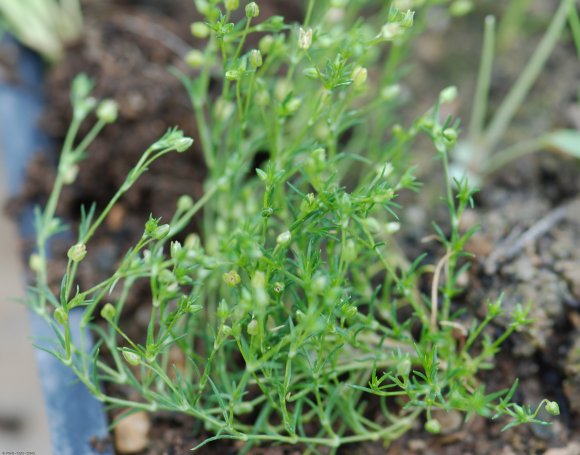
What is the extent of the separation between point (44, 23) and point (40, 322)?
804 mm

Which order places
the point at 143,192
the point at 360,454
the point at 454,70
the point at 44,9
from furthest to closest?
the point at 454,70
the point at 44,9
the point at 143,192
the point at 360,454

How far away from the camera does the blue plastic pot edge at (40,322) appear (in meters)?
1.20

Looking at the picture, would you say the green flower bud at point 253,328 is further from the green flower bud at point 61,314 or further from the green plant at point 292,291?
the green flower bud at point 61,314

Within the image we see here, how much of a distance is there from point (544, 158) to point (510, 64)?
37 centimetres

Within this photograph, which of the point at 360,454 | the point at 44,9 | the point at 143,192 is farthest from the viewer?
the point at 44,9

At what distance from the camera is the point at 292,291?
1.03 m

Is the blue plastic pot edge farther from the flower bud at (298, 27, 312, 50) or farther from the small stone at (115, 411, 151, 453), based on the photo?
the flower bud at (298, 27, 312, 50)

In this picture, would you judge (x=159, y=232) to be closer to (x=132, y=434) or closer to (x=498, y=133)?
(x=132, y=434)

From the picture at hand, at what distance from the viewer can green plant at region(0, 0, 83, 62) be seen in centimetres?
168

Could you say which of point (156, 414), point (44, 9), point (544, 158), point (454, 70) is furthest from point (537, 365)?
point (44, 9)

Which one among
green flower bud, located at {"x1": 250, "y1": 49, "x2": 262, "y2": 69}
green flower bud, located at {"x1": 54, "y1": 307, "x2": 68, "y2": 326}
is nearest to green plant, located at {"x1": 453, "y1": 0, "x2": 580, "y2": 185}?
green flower bud, located at {"x1": 250, "y1": 49, "x2": 262, "y2": 69}

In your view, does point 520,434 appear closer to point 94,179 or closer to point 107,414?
point 107,414

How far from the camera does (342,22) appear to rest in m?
1.71

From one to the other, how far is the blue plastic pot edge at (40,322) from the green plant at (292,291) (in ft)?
0.24
